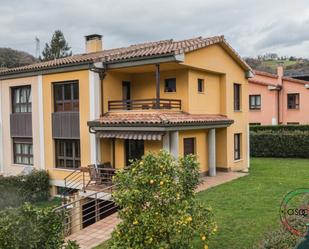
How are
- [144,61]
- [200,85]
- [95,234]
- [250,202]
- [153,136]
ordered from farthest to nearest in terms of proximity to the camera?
1. [200,85]
2. [144,61]
3. [153,136]
4. [250,202]
5. [95,234]

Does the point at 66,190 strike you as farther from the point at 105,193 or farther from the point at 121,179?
the point at 121,179

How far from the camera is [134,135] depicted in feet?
61.4

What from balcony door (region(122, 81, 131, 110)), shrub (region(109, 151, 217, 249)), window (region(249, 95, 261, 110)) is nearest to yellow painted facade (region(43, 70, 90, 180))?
balcony door (region(122, 81, 131, 110))

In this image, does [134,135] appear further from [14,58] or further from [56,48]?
[14,58]

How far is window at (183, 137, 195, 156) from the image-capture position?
841 inches

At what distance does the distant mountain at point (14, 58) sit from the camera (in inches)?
3056

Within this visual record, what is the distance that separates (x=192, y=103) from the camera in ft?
70.5

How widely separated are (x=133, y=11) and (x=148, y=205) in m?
18.3

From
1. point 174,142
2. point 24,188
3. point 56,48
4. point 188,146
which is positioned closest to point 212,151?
point 188,146

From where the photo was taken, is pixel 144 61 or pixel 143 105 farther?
pixel 143 105

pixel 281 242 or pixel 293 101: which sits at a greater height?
pixel 293 101

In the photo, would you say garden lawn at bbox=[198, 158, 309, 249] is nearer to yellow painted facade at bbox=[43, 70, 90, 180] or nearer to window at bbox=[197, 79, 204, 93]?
window at bbox=[197, 79, 204, 93]

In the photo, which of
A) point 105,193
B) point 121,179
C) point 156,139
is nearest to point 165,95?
point 156,139

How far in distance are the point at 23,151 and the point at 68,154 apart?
4868 millimetres
